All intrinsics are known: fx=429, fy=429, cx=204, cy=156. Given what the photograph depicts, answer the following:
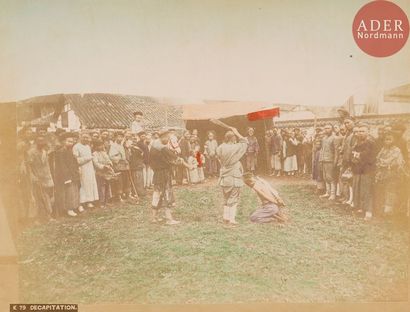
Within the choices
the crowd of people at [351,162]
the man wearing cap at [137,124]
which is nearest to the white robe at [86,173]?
the man wearing cap at [137,124]

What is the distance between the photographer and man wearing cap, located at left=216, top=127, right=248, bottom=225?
13.4 feet

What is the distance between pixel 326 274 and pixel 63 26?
10.9ft

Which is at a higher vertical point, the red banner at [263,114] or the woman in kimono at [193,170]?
the red banner at [263,114]

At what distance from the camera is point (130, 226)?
4031 mm

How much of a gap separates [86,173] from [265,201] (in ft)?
5.64

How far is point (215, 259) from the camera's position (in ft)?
13.1

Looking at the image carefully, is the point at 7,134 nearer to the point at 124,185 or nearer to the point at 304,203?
the point at 124,185

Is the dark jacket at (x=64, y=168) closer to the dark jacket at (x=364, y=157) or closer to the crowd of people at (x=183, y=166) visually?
the crowd of people at (x=183, y=166)

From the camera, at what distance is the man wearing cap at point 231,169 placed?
409 cm

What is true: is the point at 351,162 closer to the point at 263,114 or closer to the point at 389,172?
the point at 389,172

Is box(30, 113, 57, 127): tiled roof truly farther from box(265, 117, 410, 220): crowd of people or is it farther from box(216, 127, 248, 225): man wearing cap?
box(265, 117, 410, 220): crowd of people

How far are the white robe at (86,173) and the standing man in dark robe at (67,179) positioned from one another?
0.04m

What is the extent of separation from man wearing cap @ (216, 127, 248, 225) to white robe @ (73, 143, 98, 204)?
3.95 feet

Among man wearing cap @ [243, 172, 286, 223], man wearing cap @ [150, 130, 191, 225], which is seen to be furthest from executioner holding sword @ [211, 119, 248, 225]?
man wearing cap @ [150, 130, 191, 225]
